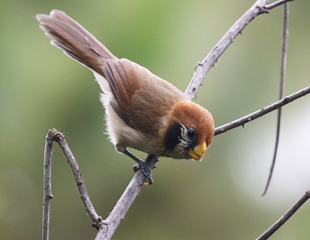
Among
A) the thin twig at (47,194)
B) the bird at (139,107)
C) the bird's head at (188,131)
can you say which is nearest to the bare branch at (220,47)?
the bird at (139,107)

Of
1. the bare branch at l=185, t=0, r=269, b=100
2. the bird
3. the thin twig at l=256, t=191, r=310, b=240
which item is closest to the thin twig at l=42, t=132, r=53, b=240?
the thin twig at l=256, t=191, r=310, b=240

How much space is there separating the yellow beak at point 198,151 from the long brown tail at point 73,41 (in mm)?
1147

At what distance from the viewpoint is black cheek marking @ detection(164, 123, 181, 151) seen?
2.97 m

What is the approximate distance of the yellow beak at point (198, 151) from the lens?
9.23 ft

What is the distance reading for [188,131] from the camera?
9.49 feet

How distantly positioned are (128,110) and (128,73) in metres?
0.30

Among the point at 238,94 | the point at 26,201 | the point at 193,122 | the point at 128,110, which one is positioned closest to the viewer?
the point at 193,122

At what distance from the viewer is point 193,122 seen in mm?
2857

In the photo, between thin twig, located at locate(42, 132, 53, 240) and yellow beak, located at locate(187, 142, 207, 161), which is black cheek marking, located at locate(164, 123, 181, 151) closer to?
yellow beak, located at locate(187, 142, 207, 161)

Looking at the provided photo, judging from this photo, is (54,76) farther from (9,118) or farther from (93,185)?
(93,185)

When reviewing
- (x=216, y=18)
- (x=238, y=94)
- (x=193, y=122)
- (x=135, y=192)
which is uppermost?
(x=216, y=18)

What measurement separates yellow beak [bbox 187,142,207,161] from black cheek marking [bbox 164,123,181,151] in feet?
0.43

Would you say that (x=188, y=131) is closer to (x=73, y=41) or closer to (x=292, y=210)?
(x=292, y=210)

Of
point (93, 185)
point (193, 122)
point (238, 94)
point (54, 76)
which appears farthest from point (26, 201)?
point (238, 94)
